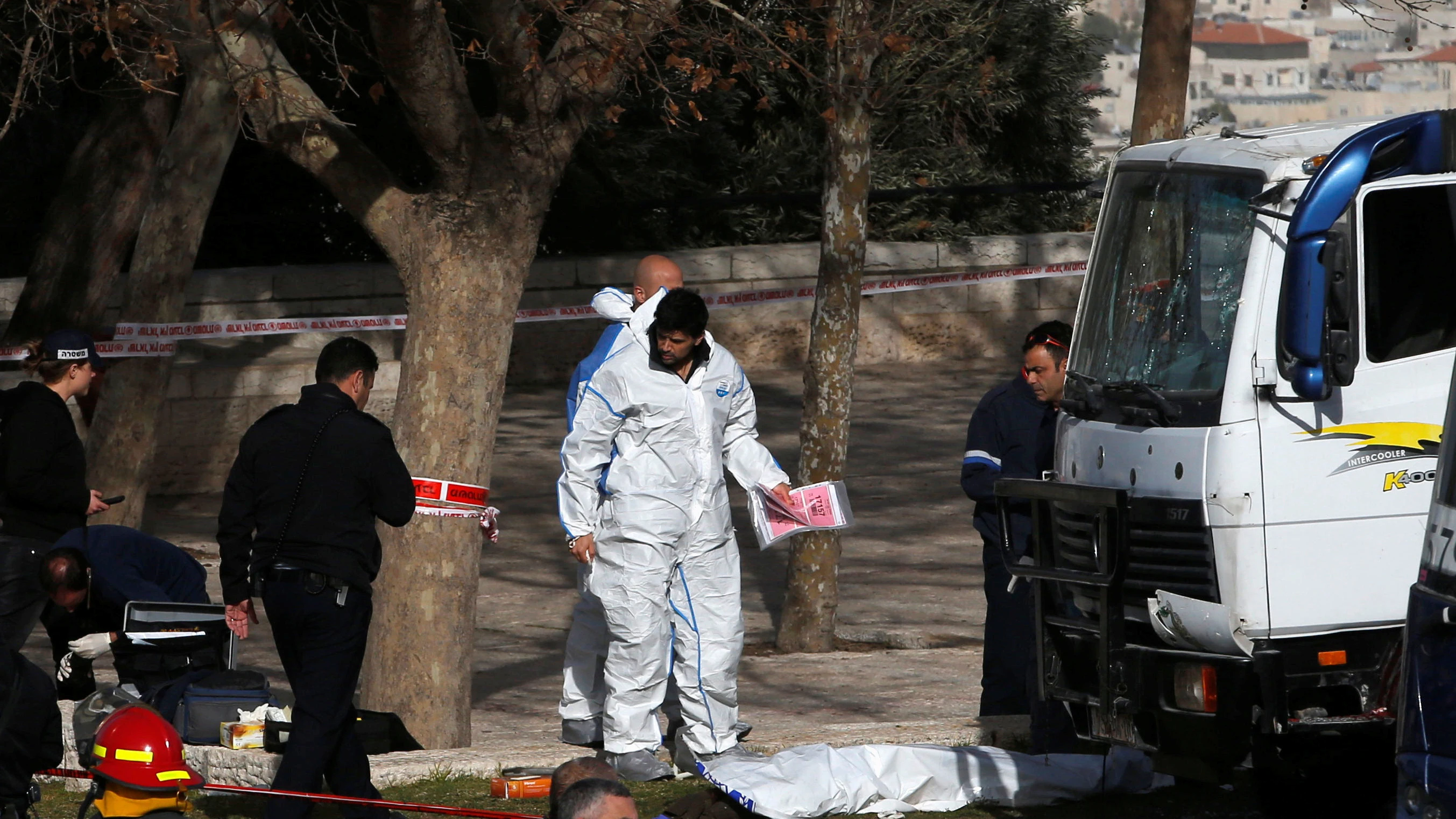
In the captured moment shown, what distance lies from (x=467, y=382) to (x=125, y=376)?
222 inches

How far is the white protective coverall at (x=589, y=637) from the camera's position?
22.4 feet

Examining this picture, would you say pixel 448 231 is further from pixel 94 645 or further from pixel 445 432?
pixel 94 645

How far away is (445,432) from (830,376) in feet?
10.6

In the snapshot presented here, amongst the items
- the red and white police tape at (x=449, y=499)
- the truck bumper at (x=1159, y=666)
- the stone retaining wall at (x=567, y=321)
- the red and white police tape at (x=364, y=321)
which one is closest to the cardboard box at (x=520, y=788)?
the red and white police tape at (x=449, y=499)

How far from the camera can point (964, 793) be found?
624 cm

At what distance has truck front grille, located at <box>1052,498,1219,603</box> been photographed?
532cm

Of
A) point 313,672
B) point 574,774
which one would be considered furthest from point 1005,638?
point 574,774

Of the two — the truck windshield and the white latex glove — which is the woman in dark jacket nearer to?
the white latex glove

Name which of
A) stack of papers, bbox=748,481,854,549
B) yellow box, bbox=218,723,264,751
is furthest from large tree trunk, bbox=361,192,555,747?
stack of papers, bbox=748,481,854,549

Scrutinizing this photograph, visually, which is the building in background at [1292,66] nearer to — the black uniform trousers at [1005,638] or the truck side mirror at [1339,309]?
the black uniform trousers at [1005,638]

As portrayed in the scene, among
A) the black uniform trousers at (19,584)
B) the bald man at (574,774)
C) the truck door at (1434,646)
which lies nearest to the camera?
the truck door at (1434,646)

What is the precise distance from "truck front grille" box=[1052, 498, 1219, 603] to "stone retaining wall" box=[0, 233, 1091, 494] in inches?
378

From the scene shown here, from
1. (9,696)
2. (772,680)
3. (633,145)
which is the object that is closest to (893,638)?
(772,680)

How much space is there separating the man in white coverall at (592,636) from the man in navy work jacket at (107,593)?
1.44m
